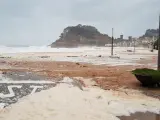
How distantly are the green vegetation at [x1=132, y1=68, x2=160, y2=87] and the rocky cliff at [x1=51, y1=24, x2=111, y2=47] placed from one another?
135460mm

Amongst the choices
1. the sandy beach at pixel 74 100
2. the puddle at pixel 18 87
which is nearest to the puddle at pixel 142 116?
the sandy beach at pixel 74 100

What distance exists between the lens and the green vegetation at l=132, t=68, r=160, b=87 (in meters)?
15.2

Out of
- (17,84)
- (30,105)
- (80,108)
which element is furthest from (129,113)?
(17,84)

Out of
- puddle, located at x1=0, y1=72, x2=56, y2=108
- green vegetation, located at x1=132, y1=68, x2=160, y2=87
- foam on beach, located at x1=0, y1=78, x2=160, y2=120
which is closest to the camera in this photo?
foam on beach, located at x1=0, y1=78, x2=160, y2=120

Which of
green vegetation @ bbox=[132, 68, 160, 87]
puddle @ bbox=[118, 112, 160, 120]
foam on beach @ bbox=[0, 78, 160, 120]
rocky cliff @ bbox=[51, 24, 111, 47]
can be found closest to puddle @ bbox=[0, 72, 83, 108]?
foam on beach @ bbox=[0, 78, 160, 120]

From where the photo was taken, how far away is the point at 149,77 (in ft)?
50.2

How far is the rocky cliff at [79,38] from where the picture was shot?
156 metres

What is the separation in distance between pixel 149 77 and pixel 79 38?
5720 inches

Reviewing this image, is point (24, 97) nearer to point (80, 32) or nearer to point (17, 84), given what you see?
point (17, 84)

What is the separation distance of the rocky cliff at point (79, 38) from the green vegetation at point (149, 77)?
135 meters

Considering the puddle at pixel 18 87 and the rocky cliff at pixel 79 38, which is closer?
the puddle at pixel 18 87

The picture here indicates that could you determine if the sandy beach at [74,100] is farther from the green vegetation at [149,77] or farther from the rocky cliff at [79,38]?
the rocky cliff at [79,38]

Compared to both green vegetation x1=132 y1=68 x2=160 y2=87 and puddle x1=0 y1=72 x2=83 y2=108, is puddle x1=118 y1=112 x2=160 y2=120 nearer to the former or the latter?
puddle x1=0 y1=72 x2=83 y2=108

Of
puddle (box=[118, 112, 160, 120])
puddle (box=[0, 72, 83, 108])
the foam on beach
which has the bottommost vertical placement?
puddle (box=[118, 112, 160, 120])
